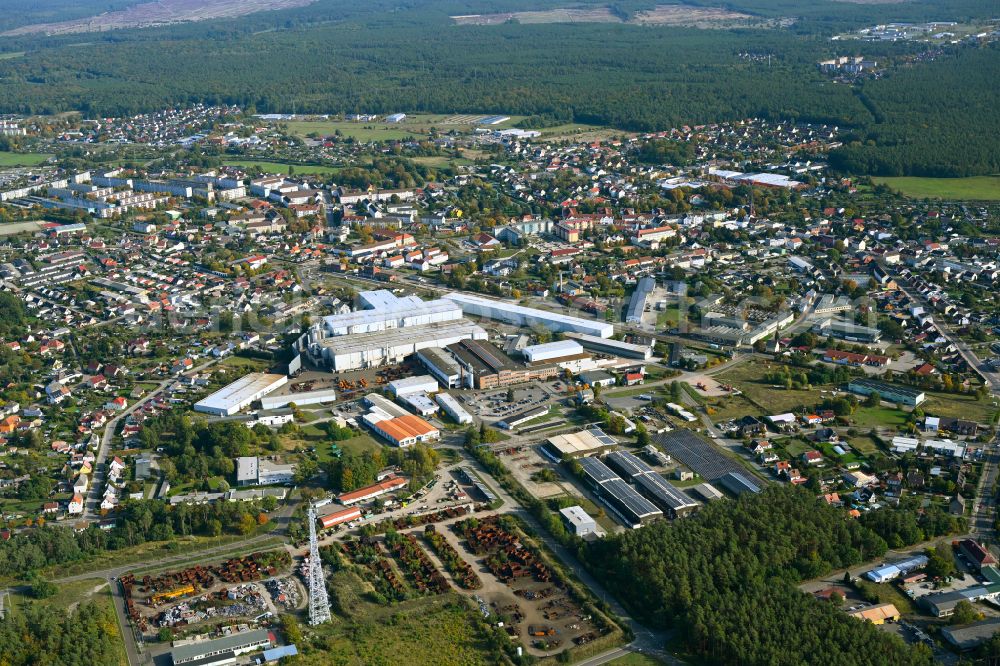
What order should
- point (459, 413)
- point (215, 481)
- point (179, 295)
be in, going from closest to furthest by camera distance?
1. point (215, 481)
2. point (459, 413)
3. point (179, 295)

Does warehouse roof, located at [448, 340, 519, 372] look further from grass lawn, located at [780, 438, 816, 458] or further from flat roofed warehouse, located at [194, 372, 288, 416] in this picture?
grass lawn, located at [780, 438, 816, 458]

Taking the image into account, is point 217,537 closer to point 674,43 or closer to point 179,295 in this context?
point 179,295

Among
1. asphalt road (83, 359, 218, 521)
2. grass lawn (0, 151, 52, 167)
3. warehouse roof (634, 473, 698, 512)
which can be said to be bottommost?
warehouse roof (634, 473, 698, 512)

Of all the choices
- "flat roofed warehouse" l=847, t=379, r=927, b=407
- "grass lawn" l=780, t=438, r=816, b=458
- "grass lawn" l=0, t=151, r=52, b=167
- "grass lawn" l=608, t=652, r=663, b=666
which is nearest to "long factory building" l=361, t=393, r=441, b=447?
"grass lawn" l=780, t=438, r=816, b=458

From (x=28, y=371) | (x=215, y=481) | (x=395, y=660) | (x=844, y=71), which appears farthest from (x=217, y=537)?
(x=844, y=71)

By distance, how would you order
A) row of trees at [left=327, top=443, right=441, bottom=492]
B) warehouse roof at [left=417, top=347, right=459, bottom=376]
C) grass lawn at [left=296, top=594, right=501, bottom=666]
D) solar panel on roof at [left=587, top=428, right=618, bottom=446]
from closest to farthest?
grass lawn at [left=296, top=594, right=501, bottom=666] → row of trees at [left=327, top=443, right=441, bottom=492] → solar panel on roof at [left=587, top=428, right=618, bottom=446] → warehouse roof at [left=417, top=347, right=459, bottom=376]

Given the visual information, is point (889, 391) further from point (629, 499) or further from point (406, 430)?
point (406, 430)

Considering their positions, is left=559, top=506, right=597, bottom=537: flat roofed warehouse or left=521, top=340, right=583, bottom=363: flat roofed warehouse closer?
left=559, top=506, right=597, bottom=537: flat roofed warehouse
